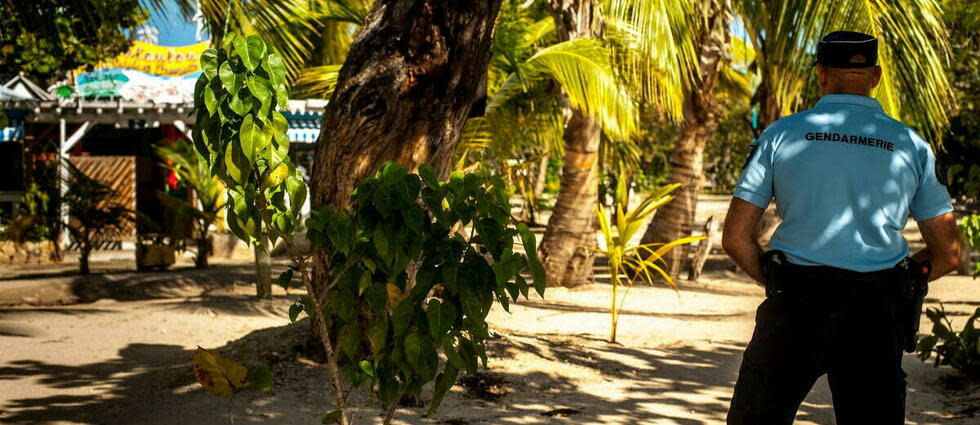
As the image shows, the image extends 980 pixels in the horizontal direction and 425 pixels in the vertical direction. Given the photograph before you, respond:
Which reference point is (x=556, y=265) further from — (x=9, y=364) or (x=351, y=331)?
(x=351, y=331)

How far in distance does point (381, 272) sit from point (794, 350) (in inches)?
51.2

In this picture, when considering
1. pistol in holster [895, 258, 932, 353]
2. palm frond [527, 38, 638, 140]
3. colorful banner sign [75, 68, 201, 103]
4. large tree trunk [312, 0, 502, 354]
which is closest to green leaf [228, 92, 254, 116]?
pistol in holster [895, 258, 932, 353]

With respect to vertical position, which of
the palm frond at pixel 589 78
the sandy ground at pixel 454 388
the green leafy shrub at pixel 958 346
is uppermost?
the palm frond at pixel 589 78

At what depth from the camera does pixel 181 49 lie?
2288 cm

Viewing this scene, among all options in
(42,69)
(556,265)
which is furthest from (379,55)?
(42,69)

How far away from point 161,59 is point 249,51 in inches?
798

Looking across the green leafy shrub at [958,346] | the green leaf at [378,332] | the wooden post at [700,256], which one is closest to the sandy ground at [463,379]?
the green leafy shrub at [958,346]

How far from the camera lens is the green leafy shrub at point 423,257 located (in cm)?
312

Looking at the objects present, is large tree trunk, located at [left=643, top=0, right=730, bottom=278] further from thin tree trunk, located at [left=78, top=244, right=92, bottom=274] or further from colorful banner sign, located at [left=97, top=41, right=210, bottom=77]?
colorful banner sign, located at [left=97, top=41, right=210, bottom=77]

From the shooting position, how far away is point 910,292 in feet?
10.0

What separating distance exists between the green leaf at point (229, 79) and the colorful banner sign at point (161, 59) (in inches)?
743

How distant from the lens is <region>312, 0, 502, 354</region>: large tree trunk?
5.26 m

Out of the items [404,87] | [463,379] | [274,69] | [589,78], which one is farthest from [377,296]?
[589,78]

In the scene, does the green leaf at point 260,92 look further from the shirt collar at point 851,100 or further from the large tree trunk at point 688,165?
the large tree trunk at point 688,165
